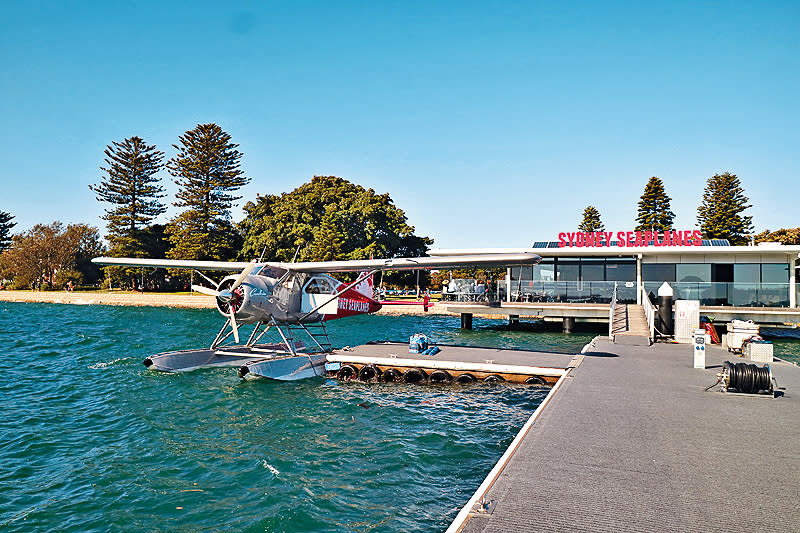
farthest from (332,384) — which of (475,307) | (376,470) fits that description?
(475,307)

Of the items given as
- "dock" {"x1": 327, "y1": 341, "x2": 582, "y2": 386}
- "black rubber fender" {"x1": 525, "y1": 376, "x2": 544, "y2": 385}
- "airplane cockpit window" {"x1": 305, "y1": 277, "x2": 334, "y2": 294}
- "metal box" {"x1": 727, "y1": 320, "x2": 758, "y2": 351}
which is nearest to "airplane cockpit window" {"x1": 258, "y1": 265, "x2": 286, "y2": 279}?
"airplane cockpit window" {"x1": 305, "y1": 277, "x2": 334, "y2": 294}

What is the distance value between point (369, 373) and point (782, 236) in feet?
218

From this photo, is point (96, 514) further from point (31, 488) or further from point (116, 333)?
point (116, 333)

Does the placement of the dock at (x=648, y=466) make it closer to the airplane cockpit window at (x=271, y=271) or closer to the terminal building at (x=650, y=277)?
the airplane cockpit window at (x=271, y=271)

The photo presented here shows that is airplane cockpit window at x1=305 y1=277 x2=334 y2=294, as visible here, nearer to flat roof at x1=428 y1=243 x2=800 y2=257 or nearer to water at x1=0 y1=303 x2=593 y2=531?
water at x1=0 y1=303 x2=593 y2=531

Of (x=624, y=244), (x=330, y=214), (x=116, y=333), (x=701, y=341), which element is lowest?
(x=116, y=333)

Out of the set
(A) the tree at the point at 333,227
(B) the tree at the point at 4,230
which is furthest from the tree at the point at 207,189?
(B) the tree at the point at 4,230

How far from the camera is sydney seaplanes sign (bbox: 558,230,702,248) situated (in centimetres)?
2917

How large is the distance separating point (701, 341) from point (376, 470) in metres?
9.44

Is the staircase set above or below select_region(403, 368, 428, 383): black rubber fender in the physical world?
above

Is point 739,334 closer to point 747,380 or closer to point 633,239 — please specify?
point 747,380

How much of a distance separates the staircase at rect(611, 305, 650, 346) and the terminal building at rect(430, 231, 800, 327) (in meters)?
2.00

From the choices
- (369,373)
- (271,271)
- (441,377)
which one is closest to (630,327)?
(441,377)

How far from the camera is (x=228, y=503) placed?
676 cm
